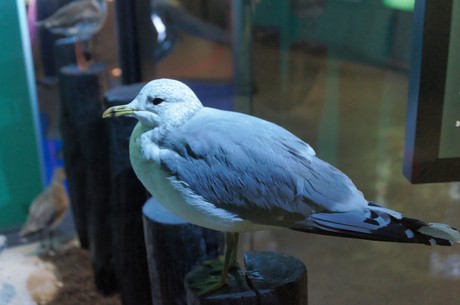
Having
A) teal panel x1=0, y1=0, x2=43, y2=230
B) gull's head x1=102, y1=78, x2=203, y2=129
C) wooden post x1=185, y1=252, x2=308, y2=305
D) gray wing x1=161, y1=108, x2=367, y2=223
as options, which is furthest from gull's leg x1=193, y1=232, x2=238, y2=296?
teal panel x1=0, y1=0, x2=43, y2=230

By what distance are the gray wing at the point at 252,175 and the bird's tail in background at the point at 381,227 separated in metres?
0.02

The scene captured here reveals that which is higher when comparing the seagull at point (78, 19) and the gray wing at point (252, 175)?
the seagull at point (78, 19)

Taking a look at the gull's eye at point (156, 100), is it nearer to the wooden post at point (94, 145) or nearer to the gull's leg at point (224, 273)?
the gull's leg at point (224, 273)

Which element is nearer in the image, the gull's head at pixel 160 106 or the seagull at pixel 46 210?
the gull's head at pixel 160 106

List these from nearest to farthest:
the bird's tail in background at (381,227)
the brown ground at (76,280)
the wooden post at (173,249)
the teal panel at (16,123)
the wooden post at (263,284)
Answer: the bird's tail in background at (381,227), the wooden post at (263,284), the wooden post at (173,249), the brown ground at (76,280), the teal panel at (16,123)

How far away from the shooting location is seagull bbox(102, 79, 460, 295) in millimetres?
769

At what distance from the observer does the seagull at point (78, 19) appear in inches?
82.0

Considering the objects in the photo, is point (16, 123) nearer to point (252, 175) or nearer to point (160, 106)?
point (160, 106)

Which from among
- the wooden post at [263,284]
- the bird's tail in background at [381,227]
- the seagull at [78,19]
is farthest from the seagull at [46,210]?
the bird's tail in background at [381,227]

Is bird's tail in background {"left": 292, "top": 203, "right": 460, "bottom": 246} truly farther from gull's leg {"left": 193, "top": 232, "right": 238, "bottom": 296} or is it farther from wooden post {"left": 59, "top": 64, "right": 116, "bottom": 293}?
wooden post {"left": 59, "top": 64, "right": 116, "bottom": 293}

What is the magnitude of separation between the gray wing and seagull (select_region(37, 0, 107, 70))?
1.40 metres

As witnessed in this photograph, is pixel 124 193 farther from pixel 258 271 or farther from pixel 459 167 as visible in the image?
pixel 459 167

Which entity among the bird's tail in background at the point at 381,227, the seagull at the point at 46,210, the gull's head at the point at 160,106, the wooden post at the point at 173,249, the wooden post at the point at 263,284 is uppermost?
the gull's head at the point at 160,106

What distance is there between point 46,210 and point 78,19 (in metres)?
0.75
